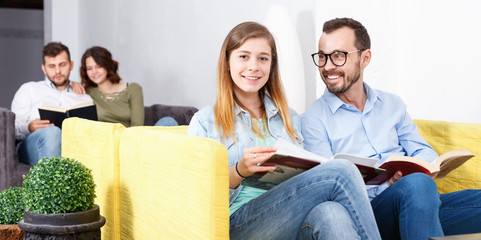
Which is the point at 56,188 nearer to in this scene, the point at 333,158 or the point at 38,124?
the point at 333,158

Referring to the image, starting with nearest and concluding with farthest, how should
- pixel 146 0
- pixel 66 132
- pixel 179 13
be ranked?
1. pixel 66 132
2. pixel 179 13
3. pixel 146 0

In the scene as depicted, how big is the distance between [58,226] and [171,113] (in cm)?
243

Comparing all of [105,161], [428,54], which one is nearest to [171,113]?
[428,54]

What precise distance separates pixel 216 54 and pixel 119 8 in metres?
1.91

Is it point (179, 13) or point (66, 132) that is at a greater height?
point (179, 13)

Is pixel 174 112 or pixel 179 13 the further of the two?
pixel 179 13

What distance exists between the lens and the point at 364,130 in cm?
216

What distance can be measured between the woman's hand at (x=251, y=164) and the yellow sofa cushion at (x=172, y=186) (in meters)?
0.12

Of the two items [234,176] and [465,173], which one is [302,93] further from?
[234,176]

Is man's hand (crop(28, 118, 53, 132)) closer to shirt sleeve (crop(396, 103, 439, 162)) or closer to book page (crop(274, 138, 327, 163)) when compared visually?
shirt sleeve (crop(396, 103, 439, 162))

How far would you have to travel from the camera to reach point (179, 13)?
4.70m

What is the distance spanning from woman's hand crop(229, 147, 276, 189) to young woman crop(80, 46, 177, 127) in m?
2.55

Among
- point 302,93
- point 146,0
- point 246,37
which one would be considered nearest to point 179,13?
point 146,0

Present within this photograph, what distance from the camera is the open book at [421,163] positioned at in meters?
1.80
